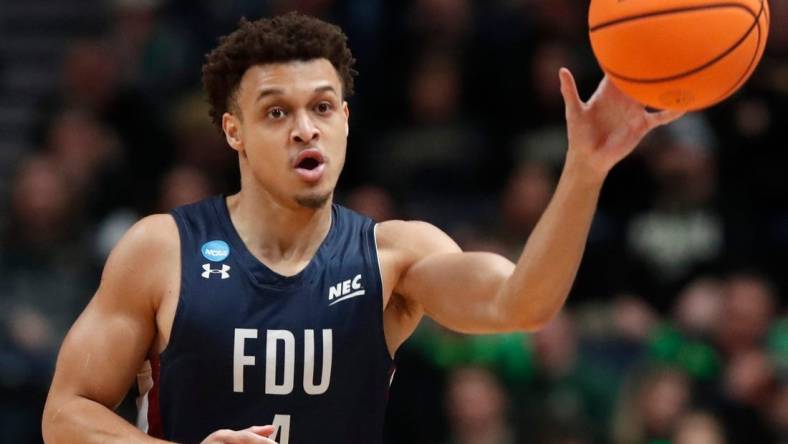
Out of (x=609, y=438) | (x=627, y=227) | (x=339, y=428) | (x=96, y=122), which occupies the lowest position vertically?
(x=609, y=438)

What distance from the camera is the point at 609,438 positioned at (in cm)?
932

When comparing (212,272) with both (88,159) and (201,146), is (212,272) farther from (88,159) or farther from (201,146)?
(88,159)

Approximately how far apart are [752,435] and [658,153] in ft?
7.21

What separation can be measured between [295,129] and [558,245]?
110 cm

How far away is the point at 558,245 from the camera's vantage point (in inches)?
190

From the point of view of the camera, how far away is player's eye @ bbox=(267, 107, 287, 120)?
5.39m

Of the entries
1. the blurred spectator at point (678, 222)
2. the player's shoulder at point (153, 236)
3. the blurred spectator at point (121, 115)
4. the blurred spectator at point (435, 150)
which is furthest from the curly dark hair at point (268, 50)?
the blurred spectator at point (121, 115)

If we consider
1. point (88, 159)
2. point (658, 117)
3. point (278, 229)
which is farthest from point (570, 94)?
point (88, 159)

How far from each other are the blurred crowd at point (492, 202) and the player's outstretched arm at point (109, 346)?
4166 mm

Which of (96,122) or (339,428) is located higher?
(96,122)

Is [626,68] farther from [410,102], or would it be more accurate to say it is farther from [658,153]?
[410,102]

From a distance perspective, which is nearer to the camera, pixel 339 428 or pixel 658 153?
pixel 339 428

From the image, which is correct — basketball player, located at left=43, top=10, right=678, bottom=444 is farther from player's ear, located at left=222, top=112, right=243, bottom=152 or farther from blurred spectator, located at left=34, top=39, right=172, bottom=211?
blurred spectator, located at left=34, top=39, right=172, bottom=211

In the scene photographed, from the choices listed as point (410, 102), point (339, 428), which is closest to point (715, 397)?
point (410, 102)
